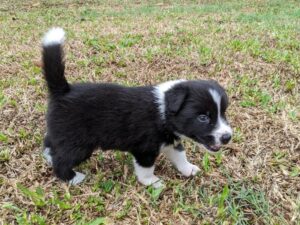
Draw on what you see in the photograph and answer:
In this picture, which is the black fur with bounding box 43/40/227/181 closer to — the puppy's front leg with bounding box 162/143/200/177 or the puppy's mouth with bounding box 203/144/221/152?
the puppy's mouth with bounding box 203/144/221/152

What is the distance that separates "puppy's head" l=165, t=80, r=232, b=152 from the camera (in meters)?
3.52

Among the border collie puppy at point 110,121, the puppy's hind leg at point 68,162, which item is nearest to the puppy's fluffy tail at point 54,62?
the border collie puppy at point 110,121

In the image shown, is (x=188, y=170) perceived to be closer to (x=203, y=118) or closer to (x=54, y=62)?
(x=203, y=118)

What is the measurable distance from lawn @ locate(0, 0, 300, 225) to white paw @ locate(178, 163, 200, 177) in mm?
54

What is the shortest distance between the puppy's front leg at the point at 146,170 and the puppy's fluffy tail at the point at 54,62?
3.06ft

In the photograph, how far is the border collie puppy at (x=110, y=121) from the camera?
12.1ft

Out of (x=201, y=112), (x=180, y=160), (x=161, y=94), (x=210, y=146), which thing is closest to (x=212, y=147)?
(x=210, y=146)

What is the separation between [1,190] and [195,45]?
487 cm

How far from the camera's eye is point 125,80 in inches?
244

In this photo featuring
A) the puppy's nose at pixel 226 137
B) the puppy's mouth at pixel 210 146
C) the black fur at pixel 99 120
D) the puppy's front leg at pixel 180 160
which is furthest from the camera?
the puppy's front leg at pixel 180 160

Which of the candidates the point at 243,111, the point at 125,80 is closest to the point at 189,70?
the point at 125,80

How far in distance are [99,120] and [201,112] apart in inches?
36.9

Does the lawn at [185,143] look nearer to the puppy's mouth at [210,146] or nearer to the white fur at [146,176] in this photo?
the white fur at [146,176]

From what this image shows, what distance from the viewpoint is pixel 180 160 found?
4055mm
